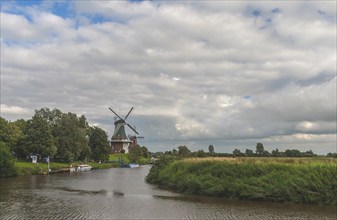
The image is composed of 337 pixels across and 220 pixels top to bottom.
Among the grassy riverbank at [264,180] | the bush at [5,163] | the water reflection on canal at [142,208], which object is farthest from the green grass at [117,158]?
the water reflection on canal at [142,208]

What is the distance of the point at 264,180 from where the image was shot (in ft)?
134

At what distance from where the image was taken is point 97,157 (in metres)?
137

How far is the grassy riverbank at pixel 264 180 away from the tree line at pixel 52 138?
41.9m

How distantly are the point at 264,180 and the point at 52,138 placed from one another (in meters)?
68.5

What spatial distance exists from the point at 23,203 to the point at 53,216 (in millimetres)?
8340

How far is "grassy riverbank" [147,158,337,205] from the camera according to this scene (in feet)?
124

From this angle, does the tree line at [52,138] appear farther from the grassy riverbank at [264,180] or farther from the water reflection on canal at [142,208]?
the grassy riverbank at [264,180]

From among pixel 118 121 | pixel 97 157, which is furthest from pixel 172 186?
pixel 118 121

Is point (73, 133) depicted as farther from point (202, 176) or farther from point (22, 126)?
point (202, 176)

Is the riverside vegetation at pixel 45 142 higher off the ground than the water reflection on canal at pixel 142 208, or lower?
higher

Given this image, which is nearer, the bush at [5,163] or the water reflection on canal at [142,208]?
the water reflection on canal at [142,208]

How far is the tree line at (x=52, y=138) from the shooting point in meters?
91.9

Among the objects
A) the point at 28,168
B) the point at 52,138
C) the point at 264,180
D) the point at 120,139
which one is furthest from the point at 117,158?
the point at 264,180

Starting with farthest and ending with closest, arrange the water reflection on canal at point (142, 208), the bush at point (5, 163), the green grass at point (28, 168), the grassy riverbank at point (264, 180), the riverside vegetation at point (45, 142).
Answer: the riverside vegetation at point (45, 142)
the green grass at point (28, 168)
the bush at point (5, 163)
the grassy riverbank at point (264, 180)
the water reflection on canal at point (142, 208)
